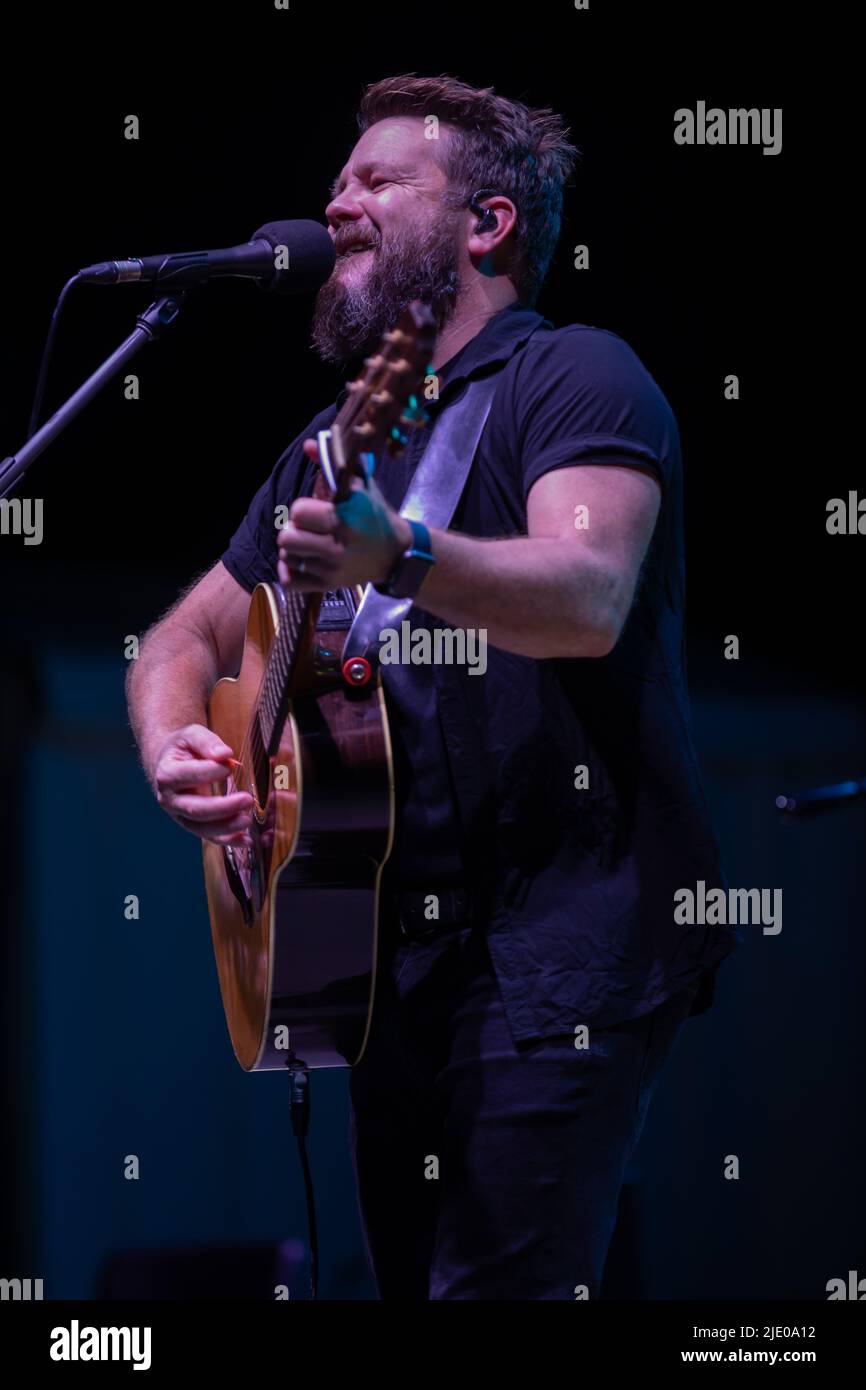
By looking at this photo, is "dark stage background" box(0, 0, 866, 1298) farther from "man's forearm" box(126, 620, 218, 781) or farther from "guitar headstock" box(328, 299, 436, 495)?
"guitar headstock" box(328, 299, 436, 495)

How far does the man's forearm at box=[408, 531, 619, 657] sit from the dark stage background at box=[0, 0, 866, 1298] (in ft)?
5.47

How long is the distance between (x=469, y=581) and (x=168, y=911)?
257 centimetres

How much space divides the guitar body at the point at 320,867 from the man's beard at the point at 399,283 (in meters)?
0.66

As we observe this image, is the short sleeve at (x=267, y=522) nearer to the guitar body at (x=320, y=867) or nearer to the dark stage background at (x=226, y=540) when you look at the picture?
the guitar body at (x=320, y=867)

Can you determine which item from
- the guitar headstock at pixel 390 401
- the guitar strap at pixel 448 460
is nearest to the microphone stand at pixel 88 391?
the guitar strap at pixel 448 460

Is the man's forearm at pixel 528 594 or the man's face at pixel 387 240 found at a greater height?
the man's face at pixel 387 240

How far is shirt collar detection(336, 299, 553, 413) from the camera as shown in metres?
2.23

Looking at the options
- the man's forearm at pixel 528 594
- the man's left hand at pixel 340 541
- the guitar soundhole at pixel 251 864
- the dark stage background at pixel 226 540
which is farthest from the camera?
the dark stage background at pixel 226 540

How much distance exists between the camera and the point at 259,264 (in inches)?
90.1

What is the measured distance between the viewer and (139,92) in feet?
11.3

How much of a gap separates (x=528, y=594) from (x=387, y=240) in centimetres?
90

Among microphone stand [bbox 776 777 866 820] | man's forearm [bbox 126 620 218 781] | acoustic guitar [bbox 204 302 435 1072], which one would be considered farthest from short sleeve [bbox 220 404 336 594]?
microphone stand [bbox 776 777 866 820]

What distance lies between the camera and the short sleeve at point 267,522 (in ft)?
8.34

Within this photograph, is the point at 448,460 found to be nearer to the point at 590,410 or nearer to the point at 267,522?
the point at 590,410
